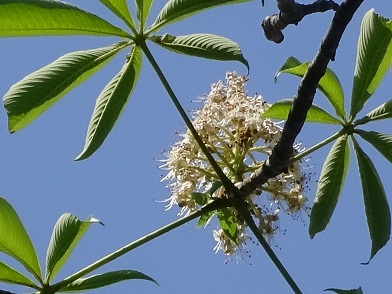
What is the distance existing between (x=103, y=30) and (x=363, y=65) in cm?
118

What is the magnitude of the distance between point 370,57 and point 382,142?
1.31 feet

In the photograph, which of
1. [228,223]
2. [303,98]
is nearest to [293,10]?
[303,98]

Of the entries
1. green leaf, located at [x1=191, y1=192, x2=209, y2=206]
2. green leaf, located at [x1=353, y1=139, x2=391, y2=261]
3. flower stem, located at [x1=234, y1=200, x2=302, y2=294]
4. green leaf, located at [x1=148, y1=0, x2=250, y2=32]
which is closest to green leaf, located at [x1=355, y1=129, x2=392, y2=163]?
green leaf, located at [x1=353, y1=139, x2=391, y2=261]

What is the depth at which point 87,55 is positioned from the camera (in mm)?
3248

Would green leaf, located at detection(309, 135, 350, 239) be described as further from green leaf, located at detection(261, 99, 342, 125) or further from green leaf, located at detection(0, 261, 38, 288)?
green leaf, located at detection(0, 261, 38, 288)

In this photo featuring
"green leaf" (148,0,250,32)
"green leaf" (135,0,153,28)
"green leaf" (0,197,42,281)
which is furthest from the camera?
"green leaf" (135,0,153,28)

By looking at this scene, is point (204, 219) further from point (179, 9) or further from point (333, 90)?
point (179, 9)

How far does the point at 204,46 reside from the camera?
10.4 feet

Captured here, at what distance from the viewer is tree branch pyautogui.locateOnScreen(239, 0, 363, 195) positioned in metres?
2.39

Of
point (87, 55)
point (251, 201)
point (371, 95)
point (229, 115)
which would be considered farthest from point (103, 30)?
point (371, 95)

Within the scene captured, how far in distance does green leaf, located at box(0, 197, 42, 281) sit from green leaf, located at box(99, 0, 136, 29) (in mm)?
990

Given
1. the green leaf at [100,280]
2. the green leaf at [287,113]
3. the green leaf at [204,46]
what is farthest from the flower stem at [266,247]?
the green leaf at [204,46]

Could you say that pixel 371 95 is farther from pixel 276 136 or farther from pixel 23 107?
pixel 23 107

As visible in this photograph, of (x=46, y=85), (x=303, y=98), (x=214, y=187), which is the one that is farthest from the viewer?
(x=214, y=187)
